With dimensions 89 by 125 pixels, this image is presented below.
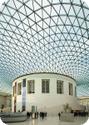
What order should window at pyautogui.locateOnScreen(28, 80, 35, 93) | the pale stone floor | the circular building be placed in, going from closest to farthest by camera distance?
the pale stone floor
the circular building
window at pyautogui.locateOnScreen(28, 80, 35, 93)

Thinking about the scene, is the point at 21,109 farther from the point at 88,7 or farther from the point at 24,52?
the point at 88,7

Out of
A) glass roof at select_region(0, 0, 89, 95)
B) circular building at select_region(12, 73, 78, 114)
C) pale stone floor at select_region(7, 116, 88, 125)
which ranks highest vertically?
glass roof at select_region(0, 0, 89, 95)

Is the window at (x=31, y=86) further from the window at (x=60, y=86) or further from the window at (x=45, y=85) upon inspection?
the window at (x=60, y=86)

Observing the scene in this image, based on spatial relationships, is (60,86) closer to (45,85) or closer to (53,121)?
(45,85)

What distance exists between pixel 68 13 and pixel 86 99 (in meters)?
1.09

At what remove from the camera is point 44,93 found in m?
2.43

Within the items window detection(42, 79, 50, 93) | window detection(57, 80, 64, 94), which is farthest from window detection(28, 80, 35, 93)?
window detection(57, 80, 64, 94)

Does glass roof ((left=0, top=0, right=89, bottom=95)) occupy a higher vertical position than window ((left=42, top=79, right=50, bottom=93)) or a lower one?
higher

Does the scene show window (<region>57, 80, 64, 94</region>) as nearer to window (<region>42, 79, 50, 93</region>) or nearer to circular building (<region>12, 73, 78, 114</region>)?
circular building (<region>12, 73, 78, 114</region>)

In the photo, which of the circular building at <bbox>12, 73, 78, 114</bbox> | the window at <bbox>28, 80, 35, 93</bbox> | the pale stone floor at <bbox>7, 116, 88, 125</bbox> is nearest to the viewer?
the pale stone floor at <bbox>7, 116, 88, 125</bbox>

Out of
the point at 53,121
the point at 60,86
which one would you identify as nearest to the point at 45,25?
the point at 60,86

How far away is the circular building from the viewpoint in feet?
7.39

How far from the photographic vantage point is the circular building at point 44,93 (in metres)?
2.25

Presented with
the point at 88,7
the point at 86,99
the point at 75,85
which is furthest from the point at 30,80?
the point at 88,7
